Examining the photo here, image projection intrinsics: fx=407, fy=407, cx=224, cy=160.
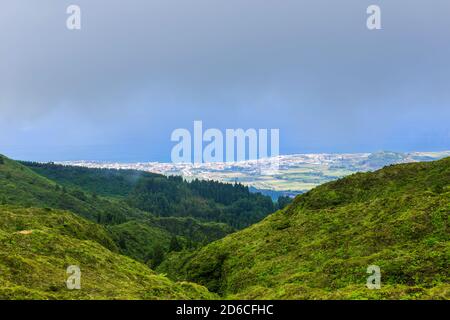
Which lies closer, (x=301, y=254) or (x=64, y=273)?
(x=64, y=273)

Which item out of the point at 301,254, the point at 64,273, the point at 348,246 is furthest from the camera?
the point at 301,254

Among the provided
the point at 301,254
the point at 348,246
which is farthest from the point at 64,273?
the point at 348,246

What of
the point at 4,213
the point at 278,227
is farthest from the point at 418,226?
the point at 4,213

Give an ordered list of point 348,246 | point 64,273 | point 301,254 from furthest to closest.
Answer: point 301,254 < point 348,246 < point 64,273

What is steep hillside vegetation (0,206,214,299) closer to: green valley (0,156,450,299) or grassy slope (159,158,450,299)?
green valley (0,156,450,299)

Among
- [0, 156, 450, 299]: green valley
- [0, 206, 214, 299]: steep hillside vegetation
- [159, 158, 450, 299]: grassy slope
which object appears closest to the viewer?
[0, 206, 214, 299]: steep hillside vegetation

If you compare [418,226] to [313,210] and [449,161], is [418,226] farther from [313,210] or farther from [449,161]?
[449,161]

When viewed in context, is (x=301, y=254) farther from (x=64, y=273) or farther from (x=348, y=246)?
(x=64, y=273)

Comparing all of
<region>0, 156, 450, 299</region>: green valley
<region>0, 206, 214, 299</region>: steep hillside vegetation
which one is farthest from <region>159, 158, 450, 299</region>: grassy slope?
<region>0, 206, 214, 299</region>: steep hillside vegetation
